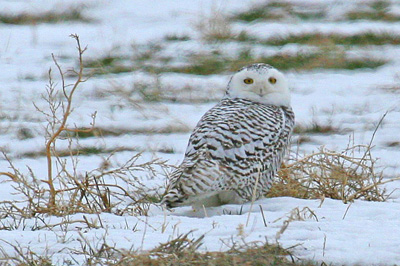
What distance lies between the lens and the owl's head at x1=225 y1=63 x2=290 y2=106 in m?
5.93

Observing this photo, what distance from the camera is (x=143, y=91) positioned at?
940cm

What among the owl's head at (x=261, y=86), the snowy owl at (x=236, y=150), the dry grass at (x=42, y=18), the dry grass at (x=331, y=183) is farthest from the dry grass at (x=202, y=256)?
the dry grass at (x=42, y=18)

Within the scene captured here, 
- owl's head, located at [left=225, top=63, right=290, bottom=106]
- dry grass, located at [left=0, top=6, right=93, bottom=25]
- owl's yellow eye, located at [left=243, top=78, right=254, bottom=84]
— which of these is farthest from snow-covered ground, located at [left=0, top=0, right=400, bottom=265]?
owl's yellow eye, located at [left=243, top=78, right=254, bottom=84]

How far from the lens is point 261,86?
19.4 feet

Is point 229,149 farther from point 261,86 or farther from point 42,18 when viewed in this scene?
point 42,18

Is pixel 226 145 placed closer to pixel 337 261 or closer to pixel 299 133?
pixel 337 261

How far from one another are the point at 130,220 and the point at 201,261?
1225mm

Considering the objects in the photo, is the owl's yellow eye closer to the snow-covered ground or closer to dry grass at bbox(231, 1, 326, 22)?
the snow-covered ground

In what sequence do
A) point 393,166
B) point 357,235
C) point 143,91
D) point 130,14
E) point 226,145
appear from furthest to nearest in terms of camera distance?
point 130,14, point 143,91, point 393,166, point 226,145, point 357,235

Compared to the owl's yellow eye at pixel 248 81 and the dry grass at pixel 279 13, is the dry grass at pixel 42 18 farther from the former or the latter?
the owl's yellow eye at pixel 248 81

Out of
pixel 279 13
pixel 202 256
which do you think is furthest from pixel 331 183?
pixel 279 13

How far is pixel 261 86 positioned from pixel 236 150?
80cm

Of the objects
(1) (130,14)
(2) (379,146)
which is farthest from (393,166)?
(1) (130,14)

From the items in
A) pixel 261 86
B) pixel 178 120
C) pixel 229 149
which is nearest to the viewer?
pixel 229 149
